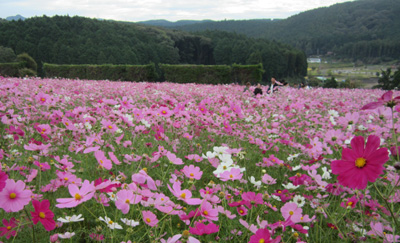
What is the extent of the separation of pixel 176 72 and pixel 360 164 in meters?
18.2

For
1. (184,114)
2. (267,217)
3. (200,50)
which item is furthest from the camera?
(200,50)

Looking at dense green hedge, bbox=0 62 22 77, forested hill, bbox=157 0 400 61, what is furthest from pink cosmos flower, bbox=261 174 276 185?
forested hill, bbox=157 0 400 61

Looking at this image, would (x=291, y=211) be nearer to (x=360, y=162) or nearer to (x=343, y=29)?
(x=360, y=162)

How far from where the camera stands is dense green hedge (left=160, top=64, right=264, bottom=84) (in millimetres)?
16750

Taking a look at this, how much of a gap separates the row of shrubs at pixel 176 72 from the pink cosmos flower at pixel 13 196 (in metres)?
16.4

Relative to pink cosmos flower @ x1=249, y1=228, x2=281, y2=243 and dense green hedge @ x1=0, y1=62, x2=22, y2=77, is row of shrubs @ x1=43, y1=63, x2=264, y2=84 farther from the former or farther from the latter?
pink cosmos flower @ x1=249, y1=228, x2=281, y2=243

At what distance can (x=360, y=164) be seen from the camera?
742mm

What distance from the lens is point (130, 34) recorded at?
2265 inches

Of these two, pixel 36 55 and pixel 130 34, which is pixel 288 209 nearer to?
pixel 36 55

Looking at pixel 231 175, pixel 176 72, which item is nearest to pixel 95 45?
pixel 176 72

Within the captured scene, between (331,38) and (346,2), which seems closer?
(331,38)

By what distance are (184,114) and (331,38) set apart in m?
137

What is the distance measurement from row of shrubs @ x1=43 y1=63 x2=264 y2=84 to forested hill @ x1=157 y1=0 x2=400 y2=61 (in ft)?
314

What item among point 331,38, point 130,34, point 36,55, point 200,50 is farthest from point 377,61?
point 36,55
